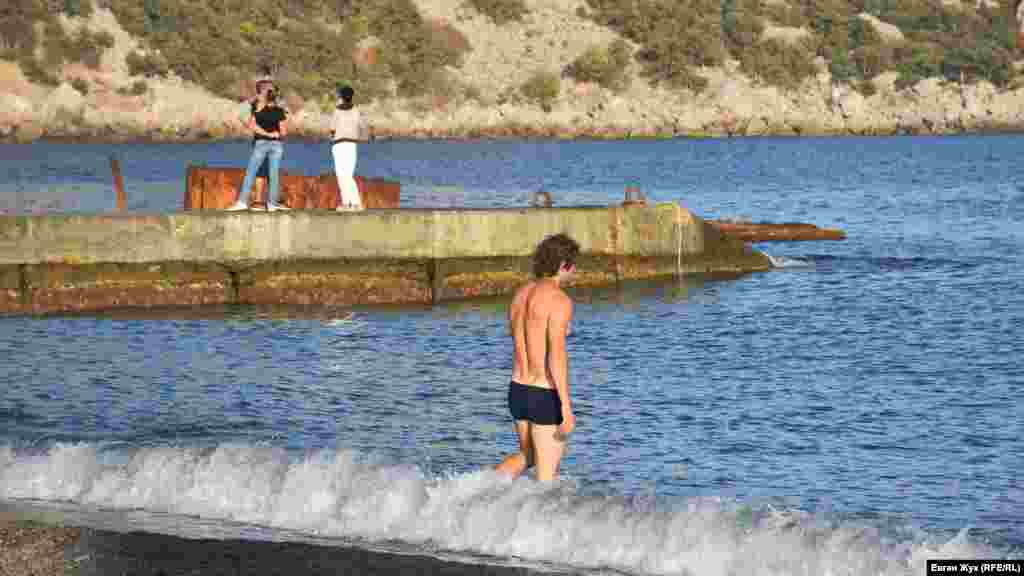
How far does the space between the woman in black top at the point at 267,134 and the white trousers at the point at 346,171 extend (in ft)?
2.65

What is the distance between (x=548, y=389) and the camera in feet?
37.2

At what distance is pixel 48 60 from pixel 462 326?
74330mm

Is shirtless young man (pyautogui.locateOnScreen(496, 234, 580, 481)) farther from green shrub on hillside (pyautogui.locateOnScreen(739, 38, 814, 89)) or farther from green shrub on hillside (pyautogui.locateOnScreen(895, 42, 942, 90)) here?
green shrub on hillside (pyautogui.locateOnScreen(895, 42, 942, 90))

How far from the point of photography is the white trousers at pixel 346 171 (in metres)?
25.0

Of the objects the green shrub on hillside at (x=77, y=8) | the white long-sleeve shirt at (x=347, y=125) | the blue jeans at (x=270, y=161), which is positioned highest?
the green shrub on hillside at (x=77, y=8)

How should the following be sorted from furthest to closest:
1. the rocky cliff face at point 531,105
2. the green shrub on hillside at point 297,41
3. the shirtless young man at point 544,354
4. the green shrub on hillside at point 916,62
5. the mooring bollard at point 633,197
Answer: the green shrub on hillside at point 916,62 < the green shrub on hillside at point 297,41 < the rocky cliff face at point 531,105 < the mooring bollard at point 633,197 < the shirtless young man at point 544,354

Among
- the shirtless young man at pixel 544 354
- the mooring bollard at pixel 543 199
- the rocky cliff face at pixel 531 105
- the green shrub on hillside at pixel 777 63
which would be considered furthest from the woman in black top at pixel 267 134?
the green shrub on hillside at pixel 777 63

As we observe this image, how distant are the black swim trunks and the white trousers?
1321 cm

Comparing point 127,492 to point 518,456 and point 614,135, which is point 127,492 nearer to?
point 518,456

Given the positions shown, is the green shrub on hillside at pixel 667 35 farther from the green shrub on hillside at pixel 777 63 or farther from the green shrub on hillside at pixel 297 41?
the green shrub on hillside at pixel 297 41

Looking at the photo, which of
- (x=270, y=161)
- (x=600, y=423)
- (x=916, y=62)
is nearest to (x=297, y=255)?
(x=270, y=161)

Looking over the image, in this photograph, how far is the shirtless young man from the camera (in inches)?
439

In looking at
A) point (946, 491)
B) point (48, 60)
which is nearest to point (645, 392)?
point (946, 491)

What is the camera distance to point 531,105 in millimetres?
110500
